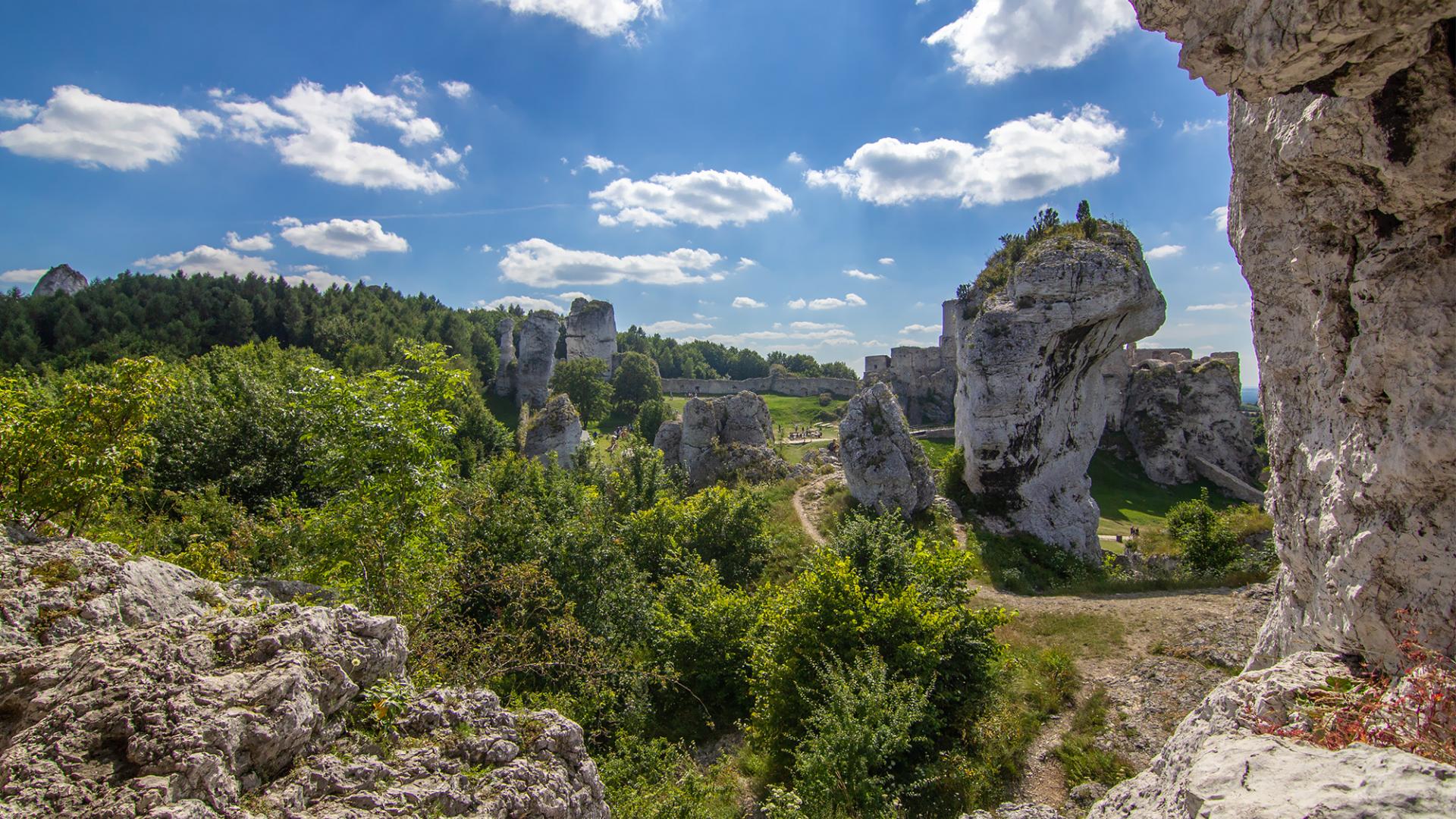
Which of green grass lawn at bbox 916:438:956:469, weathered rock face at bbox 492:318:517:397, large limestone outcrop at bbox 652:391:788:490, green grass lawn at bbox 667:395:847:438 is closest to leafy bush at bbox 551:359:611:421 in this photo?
green grass lawn at bbox 667:395:847:438

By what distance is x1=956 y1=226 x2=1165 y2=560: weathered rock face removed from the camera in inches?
725

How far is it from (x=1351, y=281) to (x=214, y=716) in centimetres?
840

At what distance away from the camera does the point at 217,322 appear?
171ft

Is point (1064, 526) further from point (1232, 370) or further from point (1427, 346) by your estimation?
point (1232, 370)

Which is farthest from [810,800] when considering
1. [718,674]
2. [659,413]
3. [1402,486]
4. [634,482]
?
[659,413]

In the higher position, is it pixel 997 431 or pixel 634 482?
pixel 997 431

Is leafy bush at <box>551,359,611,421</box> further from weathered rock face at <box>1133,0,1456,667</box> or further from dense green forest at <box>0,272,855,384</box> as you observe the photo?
weathered rock face at <box>1133,0,1456,667</box>

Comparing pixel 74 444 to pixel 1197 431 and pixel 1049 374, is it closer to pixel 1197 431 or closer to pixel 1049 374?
pixel 1049 374

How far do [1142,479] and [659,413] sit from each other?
34935 mm

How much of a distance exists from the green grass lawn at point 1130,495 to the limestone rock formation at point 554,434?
86.3ft

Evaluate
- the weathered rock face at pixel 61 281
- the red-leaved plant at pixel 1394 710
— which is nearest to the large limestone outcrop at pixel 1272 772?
the red-leaved plant at pixel 1394 710

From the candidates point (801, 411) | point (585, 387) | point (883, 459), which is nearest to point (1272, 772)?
point (883, 459)

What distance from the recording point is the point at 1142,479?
3762 cm

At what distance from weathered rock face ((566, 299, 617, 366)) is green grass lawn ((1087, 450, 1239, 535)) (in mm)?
51877
